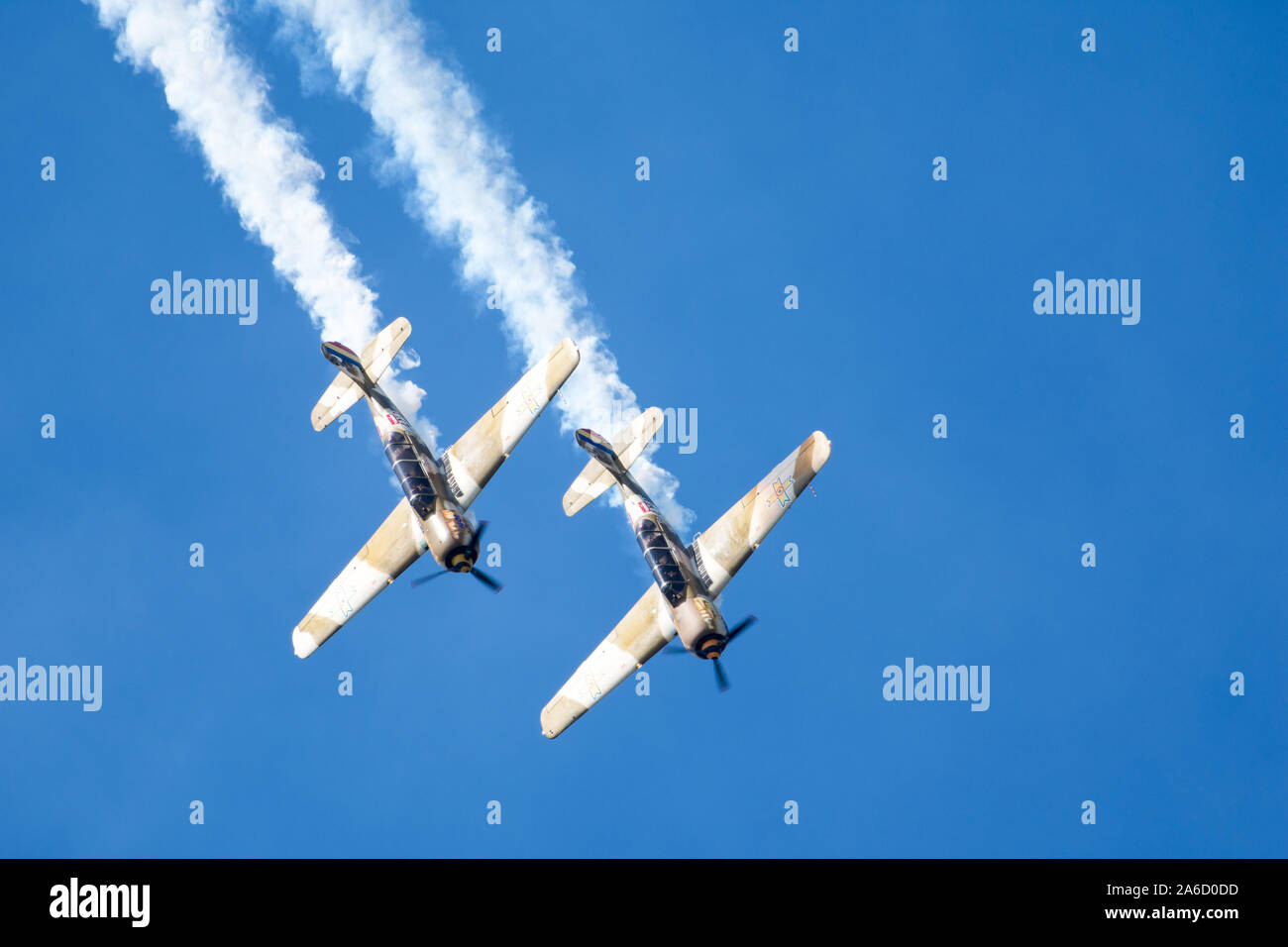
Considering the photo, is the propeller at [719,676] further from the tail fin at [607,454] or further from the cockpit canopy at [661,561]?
the tail fin at [607,454]

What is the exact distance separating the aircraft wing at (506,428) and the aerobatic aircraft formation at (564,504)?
0.14 ft

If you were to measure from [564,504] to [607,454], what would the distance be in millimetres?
2947

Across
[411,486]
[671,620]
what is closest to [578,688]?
[671,620]

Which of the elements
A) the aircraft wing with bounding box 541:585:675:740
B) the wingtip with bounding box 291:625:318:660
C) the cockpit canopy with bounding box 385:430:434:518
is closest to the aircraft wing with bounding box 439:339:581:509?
the cockpit canopy with bounding box 385:430:434:518

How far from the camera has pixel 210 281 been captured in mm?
55219

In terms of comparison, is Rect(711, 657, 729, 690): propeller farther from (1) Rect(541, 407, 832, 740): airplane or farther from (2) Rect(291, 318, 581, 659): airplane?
(2) Rect(291, 318, 581, 659): airplane

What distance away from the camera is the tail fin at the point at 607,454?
5138cm

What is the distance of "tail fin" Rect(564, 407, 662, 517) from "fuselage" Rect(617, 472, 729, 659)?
0.65m

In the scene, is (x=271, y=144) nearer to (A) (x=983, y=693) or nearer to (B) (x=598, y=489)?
(B) (x=598, y=489)

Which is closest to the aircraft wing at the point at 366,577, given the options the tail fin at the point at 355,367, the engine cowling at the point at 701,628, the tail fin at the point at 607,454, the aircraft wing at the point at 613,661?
the tail fin at the point at 355,367

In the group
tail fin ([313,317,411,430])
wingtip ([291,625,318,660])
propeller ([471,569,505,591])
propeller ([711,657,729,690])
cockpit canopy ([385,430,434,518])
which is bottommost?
propeller ([711,657,729,690])

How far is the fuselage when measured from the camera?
48812 mm

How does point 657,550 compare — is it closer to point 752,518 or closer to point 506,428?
point 752,518
